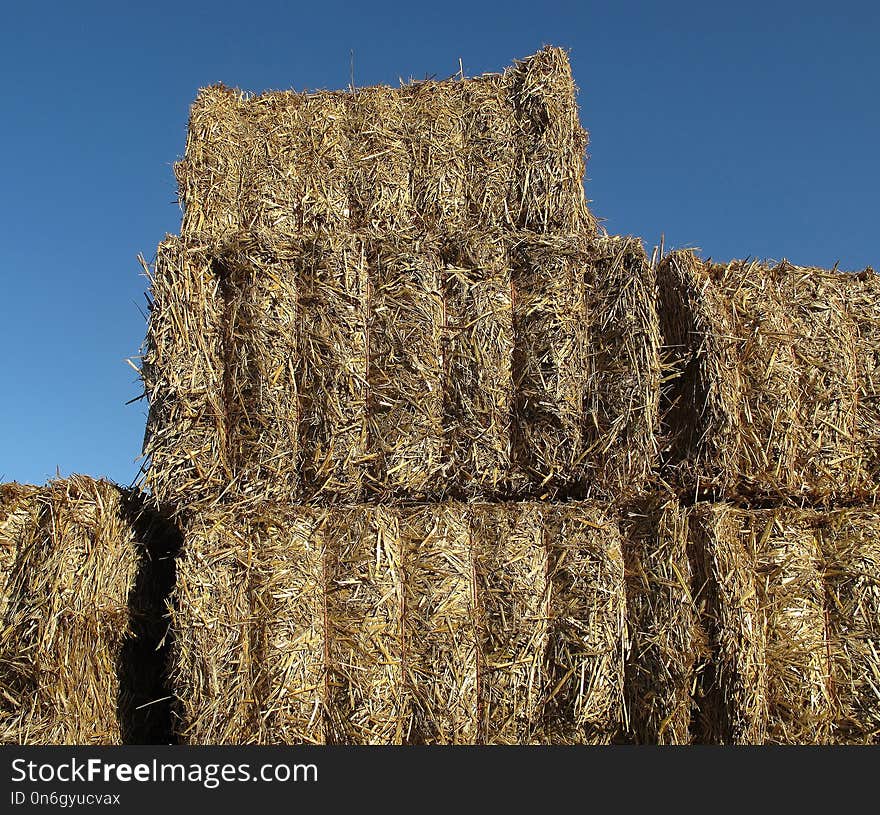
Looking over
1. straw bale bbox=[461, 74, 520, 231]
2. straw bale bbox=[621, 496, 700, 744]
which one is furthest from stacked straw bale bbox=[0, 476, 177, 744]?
straw bale bbox=[461, 74, 520, 231]

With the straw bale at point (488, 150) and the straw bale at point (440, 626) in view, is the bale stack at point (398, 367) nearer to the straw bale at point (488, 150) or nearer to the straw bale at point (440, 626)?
the straw bale at point (440, 626)

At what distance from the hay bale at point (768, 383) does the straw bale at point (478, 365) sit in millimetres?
803

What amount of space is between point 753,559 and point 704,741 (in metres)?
0.83

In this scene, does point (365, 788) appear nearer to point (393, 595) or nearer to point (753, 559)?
point (393, 595)

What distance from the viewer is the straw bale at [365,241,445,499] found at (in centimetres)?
408

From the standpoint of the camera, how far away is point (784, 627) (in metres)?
3.94

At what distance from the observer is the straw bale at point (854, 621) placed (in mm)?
3920

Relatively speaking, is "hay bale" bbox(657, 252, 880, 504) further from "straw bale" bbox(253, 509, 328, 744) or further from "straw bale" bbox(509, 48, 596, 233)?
"straw bale" bbox(253, 509, 328, 744)

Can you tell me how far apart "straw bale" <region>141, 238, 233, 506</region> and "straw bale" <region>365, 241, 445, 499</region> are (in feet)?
2.41

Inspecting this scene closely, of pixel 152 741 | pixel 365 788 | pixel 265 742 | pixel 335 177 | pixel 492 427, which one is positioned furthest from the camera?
pixel 335 177

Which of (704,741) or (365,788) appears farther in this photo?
(704,741)

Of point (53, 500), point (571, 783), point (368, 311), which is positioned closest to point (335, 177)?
point (368, 311)

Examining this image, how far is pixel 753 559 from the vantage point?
399 cm

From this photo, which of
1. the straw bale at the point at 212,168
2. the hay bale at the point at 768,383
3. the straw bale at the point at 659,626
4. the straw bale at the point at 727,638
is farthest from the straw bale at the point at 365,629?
the straw bale at the point at 212,168
